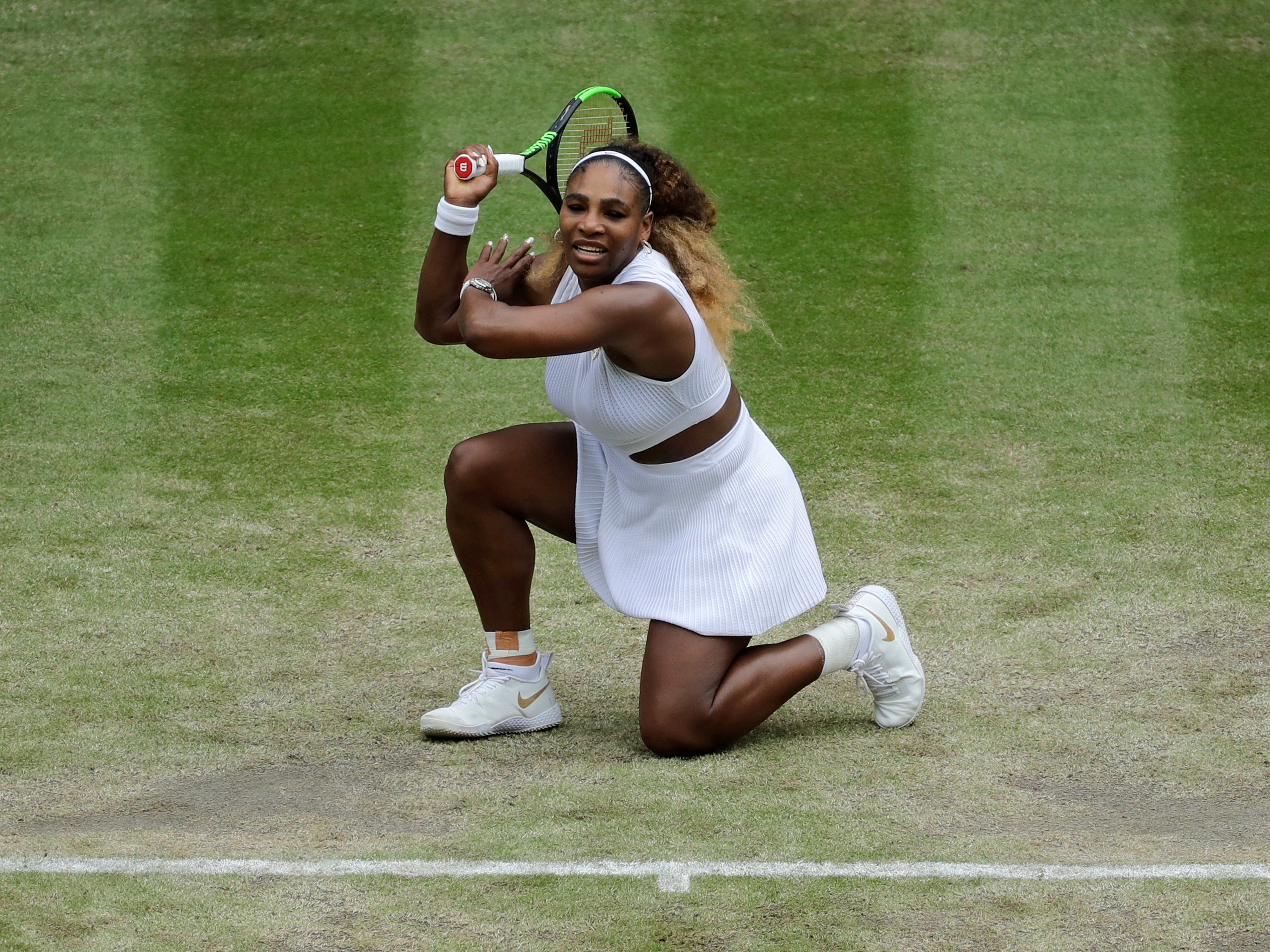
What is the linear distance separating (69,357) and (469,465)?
3736mm

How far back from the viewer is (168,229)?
26.6 ft

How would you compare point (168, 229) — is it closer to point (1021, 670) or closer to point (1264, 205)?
point (1021, 670)

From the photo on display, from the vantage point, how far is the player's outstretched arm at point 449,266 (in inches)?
158

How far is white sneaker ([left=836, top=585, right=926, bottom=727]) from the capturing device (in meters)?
4.14

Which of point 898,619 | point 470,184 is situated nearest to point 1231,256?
point 898,619

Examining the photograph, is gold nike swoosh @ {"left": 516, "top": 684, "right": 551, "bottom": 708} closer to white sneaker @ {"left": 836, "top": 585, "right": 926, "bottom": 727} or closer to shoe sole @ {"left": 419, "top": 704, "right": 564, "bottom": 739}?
shoe sole @ {"left": 419, "top": 704, "right": 564, "bottom": 739}

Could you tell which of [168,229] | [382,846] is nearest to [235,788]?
[382,846]

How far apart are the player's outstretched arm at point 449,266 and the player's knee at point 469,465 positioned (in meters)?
0.30

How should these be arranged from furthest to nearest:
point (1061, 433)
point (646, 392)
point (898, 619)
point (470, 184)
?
point (1061, 433) < point (898, 619) < point (470, 184) < point (646, 392)

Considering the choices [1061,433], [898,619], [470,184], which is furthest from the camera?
[1061,433]

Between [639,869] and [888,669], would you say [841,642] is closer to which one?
[888,669]

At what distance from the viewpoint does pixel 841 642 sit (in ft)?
13.5

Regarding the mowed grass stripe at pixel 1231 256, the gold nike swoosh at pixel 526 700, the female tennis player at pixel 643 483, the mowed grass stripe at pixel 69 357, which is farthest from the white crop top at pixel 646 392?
the mowed grass stripe at pixel 1231 256

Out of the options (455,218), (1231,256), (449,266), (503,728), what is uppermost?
(455,218)
